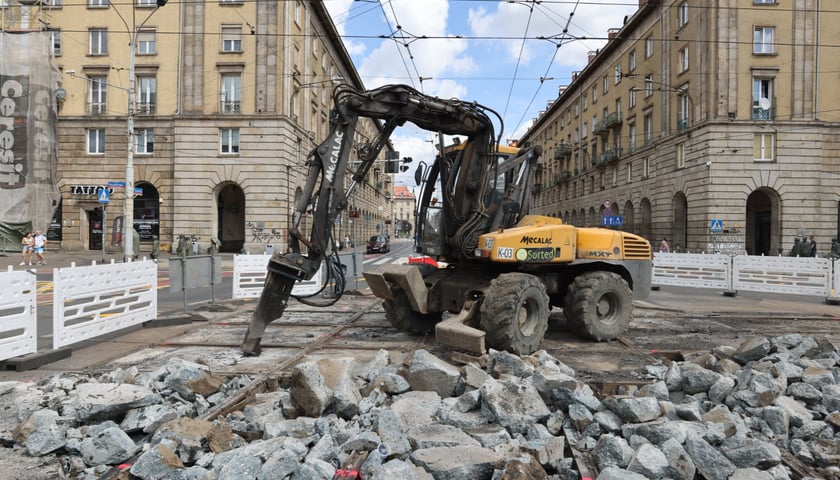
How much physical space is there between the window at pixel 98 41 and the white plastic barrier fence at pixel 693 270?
34404mm

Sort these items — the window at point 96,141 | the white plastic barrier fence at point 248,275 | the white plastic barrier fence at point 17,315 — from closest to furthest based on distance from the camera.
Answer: the white plastic barrier fence at point 17,315
the white plastic barrier fence at point 248,275
the window at point 96,141

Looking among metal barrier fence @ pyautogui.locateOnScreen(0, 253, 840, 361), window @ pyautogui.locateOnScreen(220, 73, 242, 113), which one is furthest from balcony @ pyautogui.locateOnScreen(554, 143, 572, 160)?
metal barrier fence @ pyautogui.locateOnScreen(0, 253, 840, 361)

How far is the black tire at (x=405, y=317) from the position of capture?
310 inches

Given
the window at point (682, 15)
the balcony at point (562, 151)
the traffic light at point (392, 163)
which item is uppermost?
the window at point (682, 15)

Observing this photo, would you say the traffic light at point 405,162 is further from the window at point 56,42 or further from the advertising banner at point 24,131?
the window at point 56,42

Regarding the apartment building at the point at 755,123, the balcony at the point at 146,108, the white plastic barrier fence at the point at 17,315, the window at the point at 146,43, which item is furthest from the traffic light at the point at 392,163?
the window at the point at 146,43

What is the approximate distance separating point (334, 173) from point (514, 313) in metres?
2.79

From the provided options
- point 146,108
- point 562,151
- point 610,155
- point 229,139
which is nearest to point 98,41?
point 146,108

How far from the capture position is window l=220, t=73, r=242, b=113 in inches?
1232

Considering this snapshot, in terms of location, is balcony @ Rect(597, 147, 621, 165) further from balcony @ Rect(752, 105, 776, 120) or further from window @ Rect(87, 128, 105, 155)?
window @ Rect(87, 128, 105, 155)

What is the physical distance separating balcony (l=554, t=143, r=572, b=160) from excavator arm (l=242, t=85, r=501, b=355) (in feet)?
174

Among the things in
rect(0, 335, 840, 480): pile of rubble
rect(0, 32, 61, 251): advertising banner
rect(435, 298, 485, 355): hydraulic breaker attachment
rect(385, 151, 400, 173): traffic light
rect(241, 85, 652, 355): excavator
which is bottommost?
rect(0, 335, 840, 480): pile of rubble

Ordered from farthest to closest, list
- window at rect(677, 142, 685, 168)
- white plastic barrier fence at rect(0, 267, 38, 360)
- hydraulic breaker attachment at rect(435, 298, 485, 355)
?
window at rect(677, 142, 685, 168), white plastic barrier fence at rect(0, 267, 38, 360), hydraulic breaker attachment at rect(435, 298, 485, 355)

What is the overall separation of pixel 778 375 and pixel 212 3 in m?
34.7
